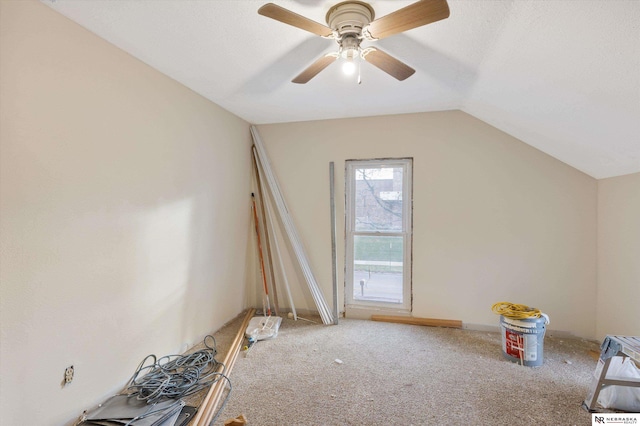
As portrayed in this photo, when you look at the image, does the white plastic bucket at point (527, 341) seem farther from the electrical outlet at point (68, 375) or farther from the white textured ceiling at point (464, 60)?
the electrical outlet at point (68, 375)

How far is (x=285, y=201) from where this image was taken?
3.60 m

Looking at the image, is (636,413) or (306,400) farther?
(306,400)

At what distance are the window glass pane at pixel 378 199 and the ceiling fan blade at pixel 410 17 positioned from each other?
1.97m

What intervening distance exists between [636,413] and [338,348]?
204cm

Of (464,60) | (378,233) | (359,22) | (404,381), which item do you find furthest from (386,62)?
(404,381)

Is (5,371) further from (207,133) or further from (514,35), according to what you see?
(514,35)

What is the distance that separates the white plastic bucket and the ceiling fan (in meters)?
2.26

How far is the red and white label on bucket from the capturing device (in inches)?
93.6

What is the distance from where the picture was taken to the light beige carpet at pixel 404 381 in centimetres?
183

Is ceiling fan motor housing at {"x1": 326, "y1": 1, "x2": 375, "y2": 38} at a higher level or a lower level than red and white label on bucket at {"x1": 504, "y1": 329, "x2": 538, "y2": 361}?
higher

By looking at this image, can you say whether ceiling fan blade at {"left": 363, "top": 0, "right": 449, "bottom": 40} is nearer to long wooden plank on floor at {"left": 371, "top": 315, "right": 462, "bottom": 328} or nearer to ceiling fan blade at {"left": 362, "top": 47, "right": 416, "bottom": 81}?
ceiling fan blade at {"left": 362, "top": 47, "right": 416, "bottom": 81}

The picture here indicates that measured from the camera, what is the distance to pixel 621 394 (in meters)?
1.87

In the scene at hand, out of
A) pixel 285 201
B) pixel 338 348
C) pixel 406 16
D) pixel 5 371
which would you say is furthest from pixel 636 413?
pixel 5 371

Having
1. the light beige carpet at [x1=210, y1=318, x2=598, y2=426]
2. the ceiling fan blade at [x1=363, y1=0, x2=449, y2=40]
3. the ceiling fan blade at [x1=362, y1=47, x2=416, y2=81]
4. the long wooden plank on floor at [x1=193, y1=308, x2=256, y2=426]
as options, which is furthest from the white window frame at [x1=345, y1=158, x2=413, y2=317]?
the ceiling fan blade at [x1=363, y1=0, x2=449, y2=40]
